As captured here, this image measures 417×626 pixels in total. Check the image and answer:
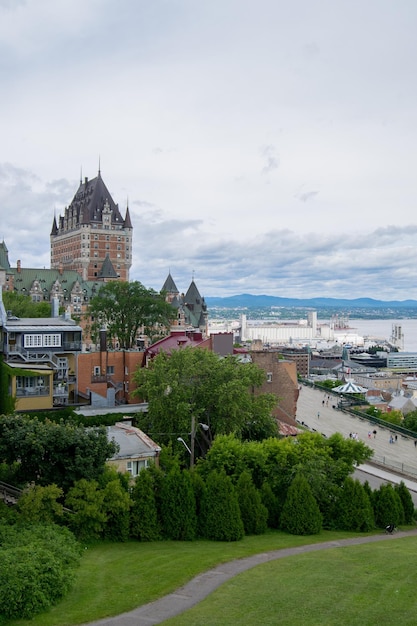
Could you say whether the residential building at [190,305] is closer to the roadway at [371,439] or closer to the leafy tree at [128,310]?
the roadway at [371,439]

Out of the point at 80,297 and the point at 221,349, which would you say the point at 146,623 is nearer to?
the point at 221,349

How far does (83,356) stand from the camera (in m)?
43.9

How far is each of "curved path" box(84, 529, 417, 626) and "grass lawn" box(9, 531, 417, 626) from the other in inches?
11.2

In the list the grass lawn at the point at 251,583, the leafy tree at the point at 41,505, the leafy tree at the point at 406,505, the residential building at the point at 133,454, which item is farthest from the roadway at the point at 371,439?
the leafy tree at the point at 41,505

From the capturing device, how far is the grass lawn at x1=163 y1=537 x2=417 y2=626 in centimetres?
1630

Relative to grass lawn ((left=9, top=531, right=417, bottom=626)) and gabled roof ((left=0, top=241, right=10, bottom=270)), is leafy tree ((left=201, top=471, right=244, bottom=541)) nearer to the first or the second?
grass lawn ((left=9, top=531, right=417, bottom=626))

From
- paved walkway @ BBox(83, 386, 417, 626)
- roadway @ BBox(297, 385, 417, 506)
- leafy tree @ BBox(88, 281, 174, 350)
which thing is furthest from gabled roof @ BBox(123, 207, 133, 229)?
paved walkway @ BBox(83, 386, 417, 626)

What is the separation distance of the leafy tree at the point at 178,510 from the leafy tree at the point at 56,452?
279 cm

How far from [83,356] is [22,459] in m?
19.2

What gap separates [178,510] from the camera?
25375 mm

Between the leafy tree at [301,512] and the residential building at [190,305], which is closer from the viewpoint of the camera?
the leafy tree at [301,512]

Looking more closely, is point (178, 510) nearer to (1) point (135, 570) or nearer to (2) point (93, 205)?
(1) point (135, 570)

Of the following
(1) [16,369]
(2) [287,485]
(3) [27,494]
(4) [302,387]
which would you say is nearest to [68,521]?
(3) [27,494]

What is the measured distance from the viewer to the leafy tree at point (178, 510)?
25.2 m
